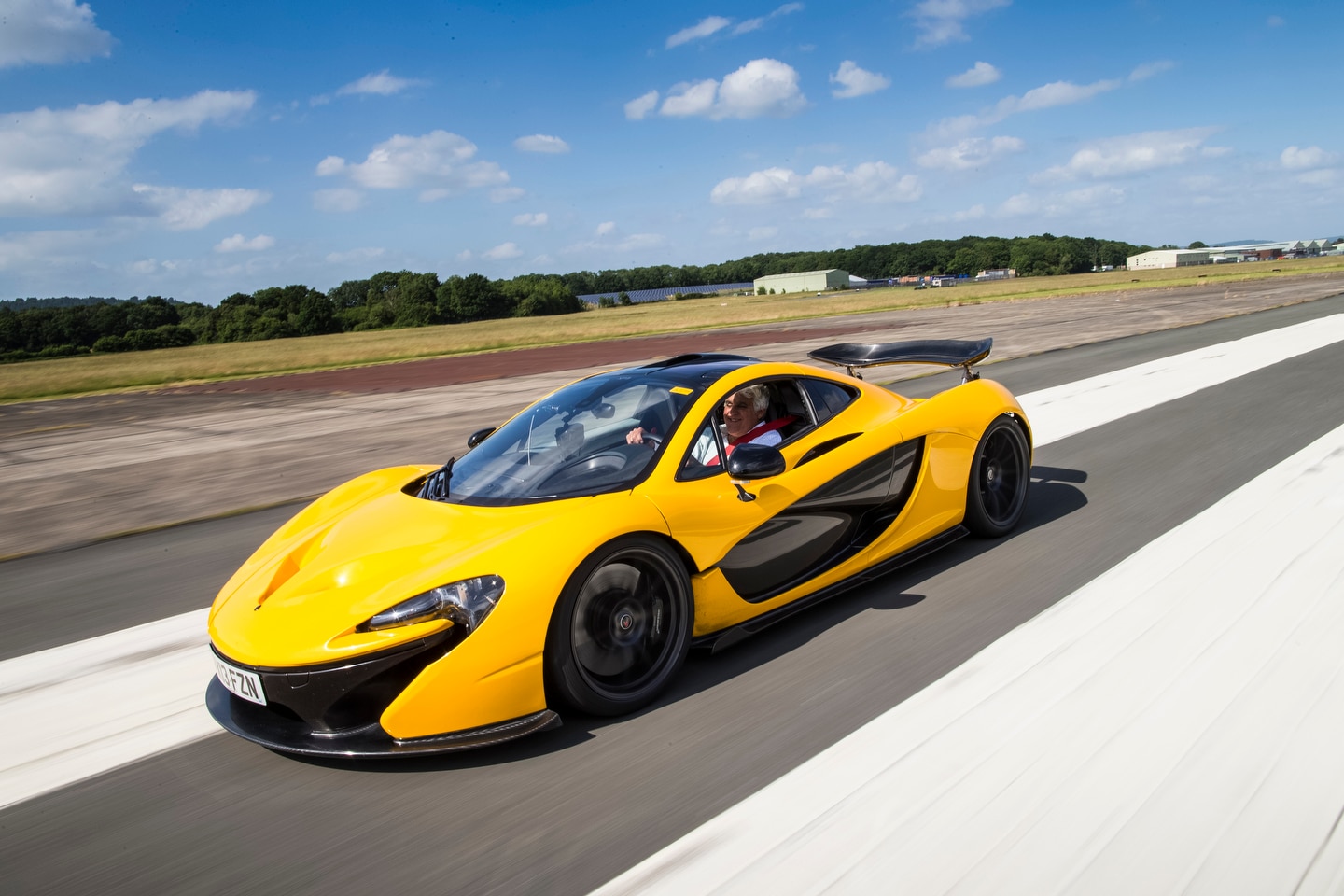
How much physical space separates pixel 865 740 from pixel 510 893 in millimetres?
1276

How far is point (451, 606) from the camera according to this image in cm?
294

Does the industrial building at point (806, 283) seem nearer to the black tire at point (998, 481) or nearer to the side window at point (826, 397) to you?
the black tire at point (998, 481)

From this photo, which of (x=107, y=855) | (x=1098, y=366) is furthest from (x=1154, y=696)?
(x=1098, y=366)

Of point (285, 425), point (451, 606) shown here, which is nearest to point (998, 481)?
point (451, 606)

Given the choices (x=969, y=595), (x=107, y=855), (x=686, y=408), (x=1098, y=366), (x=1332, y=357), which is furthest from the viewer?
(x=1098, y=366)

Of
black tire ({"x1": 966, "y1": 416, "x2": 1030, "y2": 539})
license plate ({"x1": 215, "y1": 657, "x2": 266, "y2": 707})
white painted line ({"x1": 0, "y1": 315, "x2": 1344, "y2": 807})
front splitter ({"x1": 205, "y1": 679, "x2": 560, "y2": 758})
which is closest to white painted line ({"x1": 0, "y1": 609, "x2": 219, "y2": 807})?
white painted line ({"x1": 0, "y1": 315, "x2": 1344, "y2": 807})

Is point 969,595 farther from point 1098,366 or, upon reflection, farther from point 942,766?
point 1098,366

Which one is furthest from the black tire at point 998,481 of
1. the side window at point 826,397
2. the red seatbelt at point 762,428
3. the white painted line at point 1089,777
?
the red seatbelt at point 762,428

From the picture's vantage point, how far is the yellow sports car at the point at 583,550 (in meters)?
2.90

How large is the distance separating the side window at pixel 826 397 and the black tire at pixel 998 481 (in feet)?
A: 3.16

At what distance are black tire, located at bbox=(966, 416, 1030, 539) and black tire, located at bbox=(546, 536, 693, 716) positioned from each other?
2.23m

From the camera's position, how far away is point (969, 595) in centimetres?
437

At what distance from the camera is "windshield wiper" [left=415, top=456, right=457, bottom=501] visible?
3.89 metres

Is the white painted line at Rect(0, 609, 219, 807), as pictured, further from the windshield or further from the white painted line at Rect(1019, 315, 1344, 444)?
the white painted line at Rect(1019, 315, 1344, 444)
